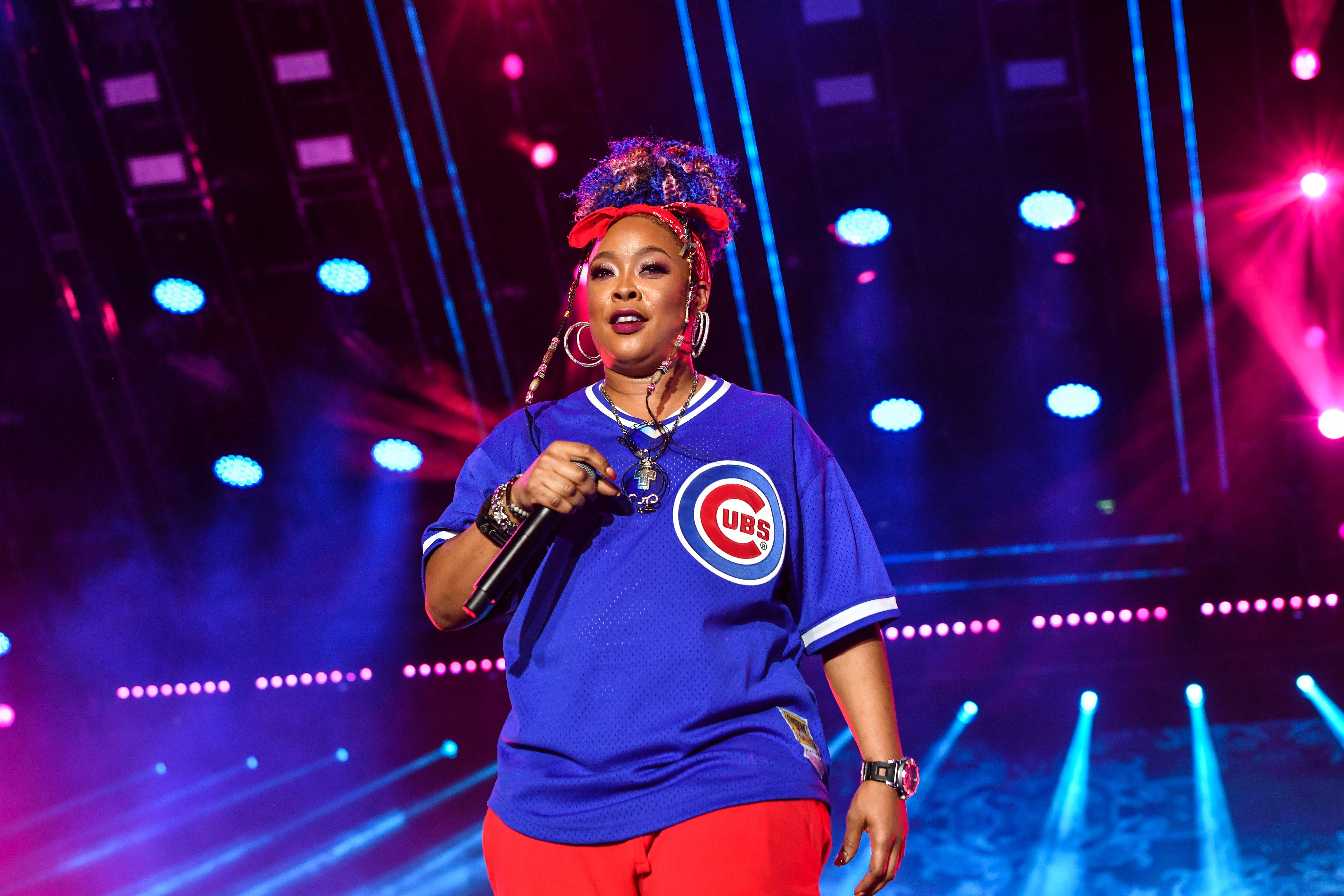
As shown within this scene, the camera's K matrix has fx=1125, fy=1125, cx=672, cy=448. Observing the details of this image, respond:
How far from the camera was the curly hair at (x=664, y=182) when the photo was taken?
1.63 m

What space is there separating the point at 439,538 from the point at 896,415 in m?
2.16

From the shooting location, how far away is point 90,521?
3732 mm

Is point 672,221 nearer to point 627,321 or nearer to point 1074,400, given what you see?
point 627,321

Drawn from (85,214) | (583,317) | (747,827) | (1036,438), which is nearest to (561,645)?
(747,827)

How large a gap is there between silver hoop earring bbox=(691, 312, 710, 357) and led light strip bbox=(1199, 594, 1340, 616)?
243 centimetres

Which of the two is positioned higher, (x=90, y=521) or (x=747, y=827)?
(x=90, y=521)

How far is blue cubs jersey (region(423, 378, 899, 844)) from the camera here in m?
1.23

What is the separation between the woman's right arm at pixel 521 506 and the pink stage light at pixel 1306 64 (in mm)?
2544

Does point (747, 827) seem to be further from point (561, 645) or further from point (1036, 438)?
point (1036, 438)

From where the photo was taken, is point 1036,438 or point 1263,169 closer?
point 1263,169

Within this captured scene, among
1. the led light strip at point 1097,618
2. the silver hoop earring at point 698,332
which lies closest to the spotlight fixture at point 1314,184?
the led light strip at point 1097,618

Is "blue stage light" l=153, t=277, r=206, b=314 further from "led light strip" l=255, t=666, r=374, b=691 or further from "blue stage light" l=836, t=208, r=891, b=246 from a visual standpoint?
"blue stage light" l=836, t=208, r=891, b=246

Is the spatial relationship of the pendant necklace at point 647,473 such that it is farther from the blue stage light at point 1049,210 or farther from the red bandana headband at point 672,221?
the blue stage light at point 1049,210

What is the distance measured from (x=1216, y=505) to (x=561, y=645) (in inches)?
104
